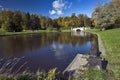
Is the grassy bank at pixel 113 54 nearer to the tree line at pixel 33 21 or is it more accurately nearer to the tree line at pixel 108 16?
the tree line at pixel 108 16

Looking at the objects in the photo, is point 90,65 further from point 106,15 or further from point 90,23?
point 90,23

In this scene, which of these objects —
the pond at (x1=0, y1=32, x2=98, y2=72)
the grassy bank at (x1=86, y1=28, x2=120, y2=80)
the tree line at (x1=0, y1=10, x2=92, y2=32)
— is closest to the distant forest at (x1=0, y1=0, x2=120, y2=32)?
the tree line at (x1=0, y1=10, x2=92, y2=32)

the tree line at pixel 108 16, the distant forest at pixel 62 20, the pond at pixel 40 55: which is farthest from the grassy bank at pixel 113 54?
the tree line at pixel 108 16

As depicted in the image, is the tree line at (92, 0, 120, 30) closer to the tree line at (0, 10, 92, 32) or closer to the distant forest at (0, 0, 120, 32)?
the distant forest at (0, 0, 120, 32)

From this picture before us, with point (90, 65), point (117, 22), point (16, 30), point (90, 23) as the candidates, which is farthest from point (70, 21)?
point (90, 65)

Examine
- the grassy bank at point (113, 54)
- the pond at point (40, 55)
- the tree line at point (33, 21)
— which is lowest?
the pond at point (40, 55)

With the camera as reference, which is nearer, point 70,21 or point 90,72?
point 90,72

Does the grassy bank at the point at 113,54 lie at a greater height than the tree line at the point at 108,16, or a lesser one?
lesser

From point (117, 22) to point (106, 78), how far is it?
45331 millimetres

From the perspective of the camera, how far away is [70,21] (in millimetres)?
89375

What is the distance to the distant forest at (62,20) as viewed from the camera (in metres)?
45.7

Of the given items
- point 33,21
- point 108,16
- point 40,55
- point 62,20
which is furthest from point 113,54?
point 62,20

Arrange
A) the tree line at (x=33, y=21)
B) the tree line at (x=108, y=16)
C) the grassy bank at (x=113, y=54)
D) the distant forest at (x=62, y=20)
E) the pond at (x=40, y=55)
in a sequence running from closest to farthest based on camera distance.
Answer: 1. the grassy bank at (x=113, y=54)
2. the pond at (x=40, y=55)
3. the tree line at (x=108, y=16)
4. the distant forest at (x=62, y=20)
5. the tree line at (x=33, y=21)

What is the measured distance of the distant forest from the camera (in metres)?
45.7
